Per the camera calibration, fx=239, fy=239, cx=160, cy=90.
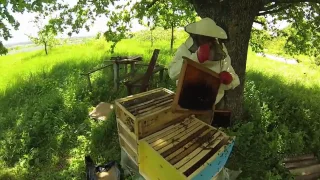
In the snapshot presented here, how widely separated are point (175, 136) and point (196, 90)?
1.77 feet

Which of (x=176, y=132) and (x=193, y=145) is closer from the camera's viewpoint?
(x=193, y=145)

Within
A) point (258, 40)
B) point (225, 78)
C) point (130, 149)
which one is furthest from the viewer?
point (258, 40)

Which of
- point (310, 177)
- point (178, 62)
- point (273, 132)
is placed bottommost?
point (310, 177)

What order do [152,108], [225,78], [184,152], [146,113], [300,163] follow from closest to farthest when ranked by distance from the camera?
[184,152] < [225,78] < [146,113] < [152,108] < [300,163]

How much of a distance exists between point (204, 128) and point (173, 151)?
550 mm

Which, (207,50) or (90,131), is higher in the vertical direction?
(207,50)

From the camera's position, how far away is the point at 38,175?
A: 4.29 m

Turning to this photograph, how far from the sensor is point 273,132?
467 cm

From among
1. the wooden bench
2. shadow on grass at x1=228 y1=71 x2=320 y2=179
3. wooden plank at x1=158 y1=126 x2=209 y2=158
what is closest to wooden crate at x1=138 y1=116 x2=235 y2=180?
wooden plank at x1=158 y1=126 x2=209 y2=158

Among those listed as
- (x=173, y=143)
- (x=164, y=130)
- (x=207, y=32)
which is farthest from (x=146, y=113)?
(x=207, y=32)

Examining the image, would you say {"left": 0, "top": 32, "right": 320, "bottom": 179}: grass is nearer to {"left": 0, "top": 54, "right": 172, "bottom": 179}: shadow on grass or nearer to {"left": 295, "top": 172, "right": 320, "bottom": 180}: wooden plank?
{"left": 0, "top": 54, "right": 172, "bottom": 179}: shadow on grass

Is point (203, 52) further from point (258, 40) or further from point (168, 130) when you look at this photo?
point (258, 40)

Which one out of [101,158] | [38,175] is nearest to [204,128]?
[101,158]

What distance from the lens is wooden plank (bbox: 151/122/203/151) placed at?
7.92ft
